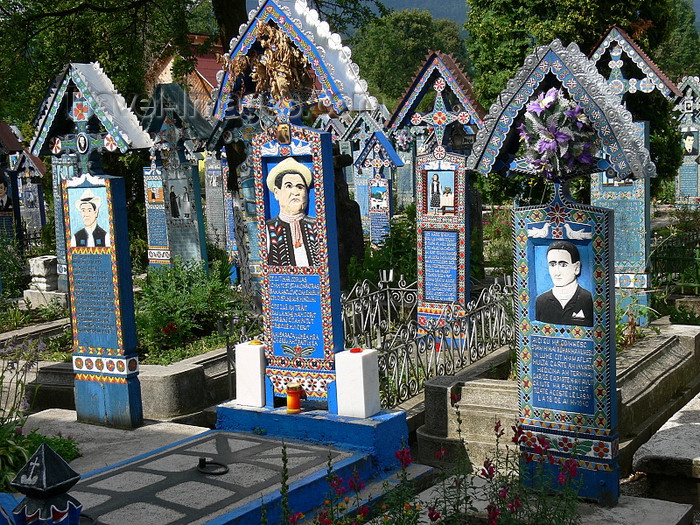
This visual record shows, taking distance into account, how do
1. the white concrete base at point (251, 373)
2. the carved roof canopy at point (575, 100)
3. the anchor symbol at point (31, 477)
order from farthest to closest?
the white concrete base at point (251, 373) → the carved roof canopy at point (575, 100) → the anchor symbol at point (31, 477)

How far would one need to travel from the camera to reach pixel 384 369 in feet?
30.5

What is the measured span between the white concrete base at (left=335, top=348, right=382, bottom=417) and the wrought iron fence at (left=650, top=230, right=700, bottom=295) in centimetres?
714

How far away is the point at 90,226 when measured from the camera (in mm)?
9102

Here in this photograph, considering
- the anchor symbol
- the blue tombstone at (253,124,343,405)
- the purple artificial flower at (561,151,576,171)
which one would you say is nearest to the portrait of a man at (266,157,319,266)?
the blue tombstone at (253,124,343,405)

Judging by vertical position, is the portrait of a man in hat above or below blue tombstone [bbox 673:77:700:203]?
below

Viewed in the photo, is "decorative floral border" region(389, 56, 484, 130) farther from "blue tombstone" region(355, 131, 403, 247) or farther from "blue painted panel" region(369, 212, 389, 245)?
"blue tombstone" region(355, 131, 403, 247)

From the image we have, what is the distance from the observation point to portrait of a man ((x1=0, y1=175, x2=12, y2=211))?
1878 cm

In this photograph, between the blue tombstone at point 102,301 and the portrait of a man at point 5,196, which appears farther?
the portrait of a man at point 5,196

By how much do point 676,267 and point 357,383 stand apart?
856 cm

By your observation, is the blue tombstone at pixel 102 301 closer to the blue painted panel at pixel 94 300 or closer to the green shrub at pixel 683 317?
the blue painted panel at pixel 94 300

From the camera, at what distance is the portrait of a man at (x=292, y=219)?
7941 mm

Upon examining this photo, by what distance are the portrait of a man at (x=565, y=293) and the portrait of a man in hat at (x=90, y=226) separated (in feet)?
14.4

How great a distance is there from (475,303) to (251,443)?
14.8ft

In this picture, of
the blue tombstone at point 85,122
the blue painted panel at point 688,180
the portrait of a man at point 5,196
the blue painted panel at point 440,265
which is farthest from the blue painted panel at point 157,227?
the blue painted panel at point 688,180
